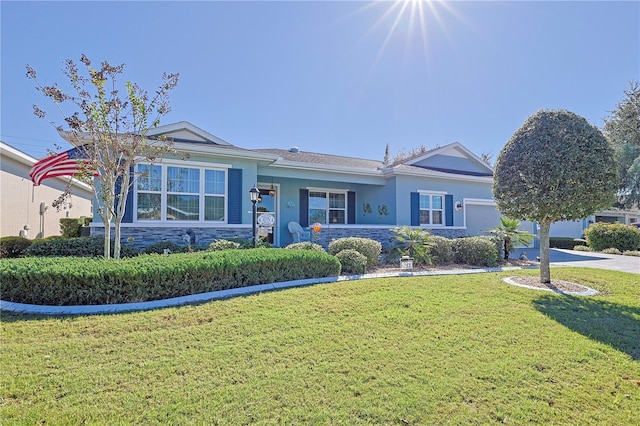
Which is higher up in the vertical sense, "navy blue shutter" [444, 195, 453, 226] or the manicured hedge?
"navy blue shutter" [444, 195, 453, 226]

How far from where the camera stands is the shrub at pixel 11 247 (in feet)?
31.6

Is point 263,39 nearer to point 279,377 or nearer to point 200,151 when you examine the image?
point 200,151

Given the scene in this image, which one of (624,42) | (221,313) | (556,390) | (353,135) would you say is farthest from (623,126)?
(221,313)

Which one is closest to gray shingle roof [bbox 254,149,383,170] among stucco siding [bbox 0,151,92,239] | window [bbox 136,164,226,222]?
window [bbox 136,164,226,222]

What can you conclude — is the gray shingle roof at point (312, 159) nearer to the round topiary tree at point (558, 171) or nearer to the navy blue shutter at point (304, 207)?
the navy blue shutter at point (304, 207)

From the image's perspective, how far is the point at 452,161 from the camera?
17.7 metres

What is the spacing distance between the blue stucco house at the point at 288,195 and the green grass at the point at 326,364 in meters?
5.56

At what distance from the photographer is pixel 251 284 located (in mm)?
6641

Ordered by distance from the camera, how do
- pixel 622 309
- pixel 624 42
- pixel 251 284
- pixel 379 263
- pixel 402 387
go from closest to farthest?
pixel 402 387 < pixel 622 309 < pixel 251 284 < pixel 379 263 < pixel 624 42

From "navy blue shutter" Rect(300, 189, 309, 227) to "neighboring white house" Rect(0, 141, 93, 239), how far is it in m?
9.64

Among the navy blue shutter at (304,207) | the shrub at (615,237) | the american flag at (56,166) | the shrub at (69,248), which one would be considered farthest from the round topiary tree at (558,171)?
the shrub at (615,237)

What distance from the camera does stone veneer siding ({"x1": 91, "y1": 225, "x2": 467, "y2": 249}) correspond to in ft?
32.1

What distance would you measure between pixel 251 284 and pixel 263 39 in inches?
333

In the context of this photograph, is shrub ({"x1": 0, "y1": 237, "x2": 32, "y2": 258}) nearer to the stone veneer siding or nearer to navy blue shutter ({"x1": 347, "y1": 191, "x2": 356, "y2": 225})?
the stone veneer siding
